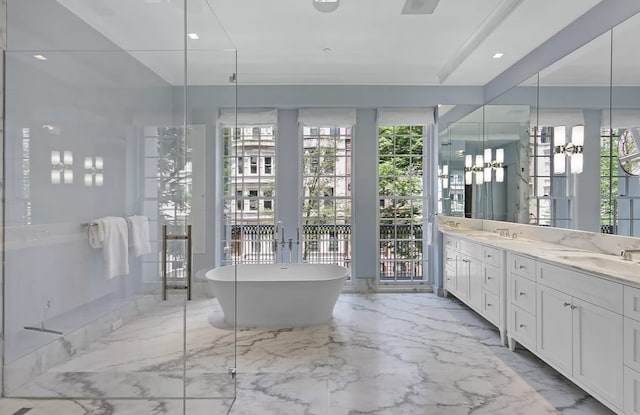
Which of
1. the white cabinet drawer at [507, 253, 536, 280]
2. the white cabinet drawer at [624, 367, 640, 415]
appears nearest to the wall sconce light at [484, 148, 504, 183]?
the white cabinet drawer at [507, 253, 536, 280]

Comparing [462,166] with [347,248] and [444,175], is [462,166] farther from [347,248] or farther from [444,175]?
[347,248]

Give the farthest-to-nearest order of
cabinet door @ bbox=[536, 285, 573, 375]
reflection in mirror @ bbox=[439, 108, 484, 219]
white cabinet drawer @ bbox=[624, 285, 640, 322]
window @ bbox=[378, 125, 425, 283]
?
window @ bbox=[378, 125, 425, 283] < reflection in mirror @ bbox=[439, 108, 484, 219] < cabinet door @ bbox=[536, 285, 573, 375] < white cabinet drawer @ bbox=[624, 285, 640, 322]

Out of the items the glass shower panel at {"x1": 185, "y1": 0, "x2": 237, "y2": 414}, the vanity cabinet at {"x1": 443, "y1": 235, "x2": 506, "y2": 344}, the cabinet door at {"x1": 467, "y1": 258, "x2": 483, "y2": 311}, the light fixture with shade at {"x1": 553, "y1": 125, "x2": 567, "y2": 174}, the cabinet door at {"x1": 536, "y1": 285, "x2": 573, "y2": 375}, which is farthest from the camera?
the cabinet door at {"x1": 467, "y1": 258, "x2": 483, "y2": 311}

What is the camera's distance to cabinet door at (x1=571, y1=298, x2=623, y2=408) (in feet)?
6.57

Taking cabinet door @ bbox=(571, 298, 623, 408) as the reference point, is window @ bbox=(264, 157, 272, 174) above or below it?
above

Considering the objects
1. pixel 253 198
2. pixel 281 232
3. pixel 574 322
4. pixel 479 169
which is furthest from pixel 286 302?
pixel 479 169

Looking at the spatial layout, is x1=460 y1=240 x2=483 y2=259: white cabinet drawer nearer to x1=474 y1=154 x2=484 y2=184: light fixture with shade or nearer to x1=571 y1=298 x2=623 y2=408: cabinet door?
x1=474 y1=154 x2=484 y2=184: light fixture with shade

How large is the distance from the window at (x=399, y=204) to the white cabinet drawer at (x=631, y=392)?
335 centimetres

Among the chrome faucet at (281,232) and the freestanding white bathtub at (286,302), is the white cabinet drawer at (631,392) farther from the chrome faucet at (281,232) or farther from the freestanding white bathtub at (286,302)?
the chrome faucet at (281,232)

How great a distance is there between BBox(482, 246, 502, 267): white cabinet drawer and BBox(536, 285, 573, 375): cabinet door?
2.05 feet

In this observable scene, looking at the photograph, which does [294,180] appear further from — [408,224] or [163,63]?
[163,63]

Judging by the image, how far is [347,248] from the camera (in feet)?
17.2

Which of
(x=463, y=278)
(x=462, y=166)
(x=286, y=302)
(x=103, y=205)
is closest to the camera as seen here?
(x=103, y=205)

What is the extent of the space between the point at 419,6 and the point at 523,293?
2355 mm
